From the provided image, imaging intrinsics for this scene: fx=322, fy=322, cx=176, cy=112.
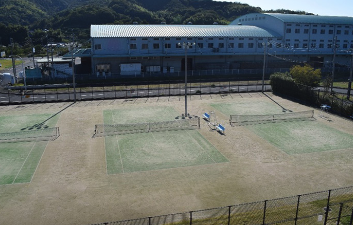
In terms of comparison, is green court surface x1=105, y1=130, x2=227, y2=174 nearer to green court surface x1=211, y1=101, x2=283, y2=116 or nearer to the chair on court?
the chair on court

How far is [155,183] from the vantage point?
21797mm

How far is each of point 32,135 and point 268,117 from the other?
25.7 metres

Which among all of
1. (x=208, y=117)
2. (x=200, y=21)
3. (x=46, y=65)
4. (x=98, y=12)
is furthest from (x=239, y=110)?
(x=98, y=12)

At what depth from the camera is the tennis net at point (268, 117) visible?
36562 millimetres

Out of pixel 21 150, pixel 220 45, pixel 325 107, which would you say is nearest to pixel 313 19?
pixel 220 45

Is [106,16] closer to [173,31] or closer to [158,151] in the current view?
[173,31]

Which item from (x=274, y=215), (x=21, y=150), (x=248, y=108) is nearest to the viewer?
(x=274, y=215)

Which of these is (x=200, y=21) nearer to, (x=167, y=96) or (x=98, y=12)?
(x=98, y=12)

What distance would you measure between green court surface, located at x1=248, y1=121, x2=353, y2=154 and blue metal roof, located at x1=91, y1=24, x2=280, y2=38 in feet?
140

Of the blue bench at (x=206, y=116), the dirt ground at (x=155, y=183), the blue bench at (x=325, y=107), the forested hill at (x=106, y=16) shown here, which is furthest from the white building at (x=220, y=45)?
→ the forested hill at (x=106, y=16)

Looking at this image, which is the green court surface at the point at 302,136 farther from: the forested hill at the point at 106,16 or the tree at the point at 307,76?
the forested hill at the point at 106,16

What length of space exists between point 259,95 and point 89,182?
36.1 metres

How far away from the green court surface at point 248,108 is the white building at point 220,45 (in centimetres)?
2309

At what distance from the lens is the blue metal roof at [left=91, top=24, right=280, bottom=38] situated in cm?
6919
